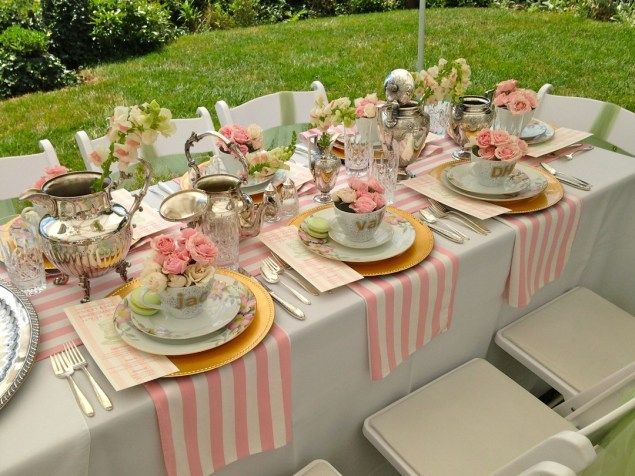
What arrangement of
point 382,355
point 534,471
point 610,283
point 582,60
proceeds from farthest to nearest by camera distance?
point 582,60
point 610,283
point 382,355
point 534,471

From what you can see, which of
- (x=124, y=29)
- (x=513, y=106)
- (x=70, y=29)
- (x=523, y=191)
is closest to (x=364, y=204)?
(x=523, y=191)

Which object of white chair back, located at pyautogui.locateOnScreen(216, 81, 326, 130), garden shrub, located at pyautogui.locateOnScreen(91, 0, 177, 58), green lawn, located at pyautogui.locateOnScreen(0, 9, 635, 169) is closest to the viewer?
white chair back, located at pyautogui.locateOnScreen(216, 81, 326, 130)

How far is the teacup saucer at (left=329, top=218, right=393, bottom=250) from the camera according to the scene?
3.78ft

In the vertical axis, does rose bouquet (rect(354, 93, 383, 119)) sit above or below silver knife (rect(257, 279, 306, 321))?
above

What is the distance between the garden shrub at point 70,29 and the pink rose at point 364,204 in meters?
5.25

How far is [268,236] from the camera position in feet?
4.00

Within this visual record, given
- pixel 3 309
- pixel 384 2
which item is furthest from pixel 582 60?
pixel 3 309

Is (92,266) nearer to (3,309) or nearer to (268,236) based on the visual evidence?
(3,309)

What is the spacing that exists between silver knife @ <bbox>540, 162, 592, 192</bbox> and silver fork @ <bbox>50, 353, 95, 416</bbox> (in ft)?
3.93

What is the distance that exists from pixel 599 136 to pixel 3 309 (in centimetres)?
185

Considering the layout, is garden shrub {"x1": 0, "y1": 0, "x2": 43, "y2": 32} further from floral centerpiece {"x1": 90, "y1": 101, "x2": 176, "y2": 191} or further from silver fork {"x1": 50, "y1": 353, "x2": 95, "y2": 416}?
silver fork {"x1": 50, "y1": 353, "x2": 95, "y2": 416}

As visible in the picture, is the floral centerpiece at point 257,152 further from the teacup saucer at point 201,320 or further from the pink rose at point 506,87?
the pink rose at point 506,87

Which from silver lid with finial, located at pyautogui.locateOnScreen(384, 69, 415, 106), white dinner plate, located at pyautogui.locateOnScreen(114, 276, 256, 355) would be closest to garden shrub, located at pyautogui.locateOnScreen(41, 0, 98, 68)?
silver lid with finial, located at pyautogui.locateOnScreen(384, 69, 415, 106)

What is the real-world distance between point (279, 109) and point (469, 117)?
2.50 ft
